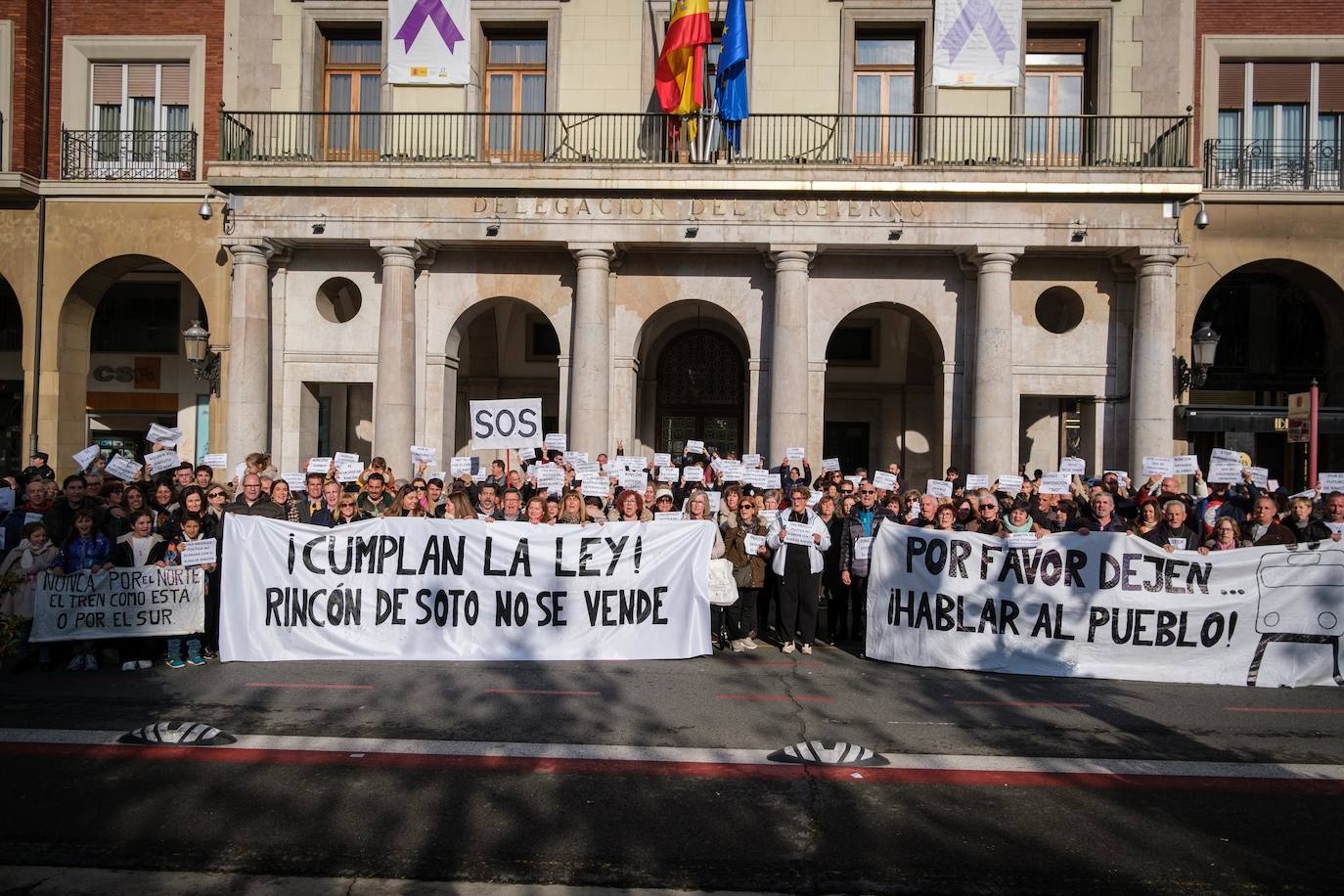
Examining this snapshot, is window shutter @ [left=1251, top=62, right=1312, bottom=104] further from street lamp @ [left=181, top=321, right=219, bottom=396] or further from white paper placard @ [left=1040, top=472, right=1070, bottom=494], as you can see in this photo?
street lamp @ [left=181, top=321, right=219, bottom=396]

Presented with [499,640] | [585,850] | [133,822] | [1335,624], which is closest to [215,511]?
[499,640]

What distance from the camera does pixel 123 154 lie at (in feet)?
69.6

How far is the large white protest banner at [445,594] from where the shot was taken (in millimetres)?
9844

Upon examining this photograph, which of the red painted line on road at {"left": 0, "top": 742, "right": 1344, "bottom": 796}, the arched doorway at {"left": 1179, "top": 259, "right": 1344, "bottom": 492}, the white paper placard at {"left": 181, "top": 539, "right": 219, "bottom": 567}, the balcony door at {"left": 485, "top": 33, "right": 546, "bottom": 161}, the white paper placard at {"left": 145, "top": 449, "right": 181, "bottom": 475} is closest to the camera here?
the red painted line on road at {"left": 0, "top": 742, "right": 1344, "bottom": 796}

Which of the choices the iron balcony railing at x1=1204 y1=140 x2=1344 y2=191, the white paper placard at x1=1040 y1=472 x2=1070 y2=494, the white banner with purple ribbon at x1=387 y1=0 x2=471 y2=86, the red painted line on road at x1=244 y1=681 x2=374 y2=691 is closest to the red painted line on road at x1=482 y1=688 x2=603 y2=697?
the red painted line on road at x1=244 y1=681 x2=374 y2=691

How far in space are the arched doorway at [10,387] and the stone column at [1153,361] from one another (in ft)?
85.5

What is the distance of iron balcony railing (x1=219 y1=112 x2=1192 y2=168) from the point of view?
18969 mm

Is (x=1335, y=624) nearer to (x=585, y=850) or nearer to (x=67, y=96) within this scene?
(x=585, y=850)

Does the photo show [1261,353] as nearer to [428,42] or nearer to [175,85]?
[428,42]

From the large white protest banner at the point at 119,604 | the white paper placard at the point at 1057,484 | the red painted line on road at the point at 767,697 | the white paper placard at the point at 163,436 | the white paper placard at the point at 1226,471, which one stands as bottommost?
the red painted line on road at the point at 767,697

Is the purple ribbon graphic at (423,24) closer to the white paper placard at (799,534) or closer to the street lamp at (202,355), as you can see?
the street lamp at (202,355)

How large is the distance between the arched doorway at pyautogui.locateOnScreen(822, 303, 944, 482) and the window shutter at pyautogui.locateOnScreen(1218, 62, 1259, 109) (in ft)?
25.3

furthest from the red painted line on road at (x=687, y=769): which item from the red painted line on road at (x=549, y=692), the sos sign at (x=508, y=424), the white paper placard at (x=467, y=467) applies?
the white paper placard at (x=467, y=467)

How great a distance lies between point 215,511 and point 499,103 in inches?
495
